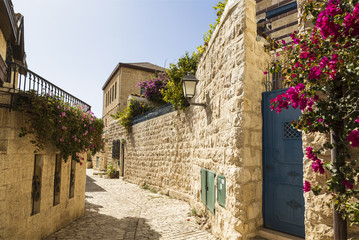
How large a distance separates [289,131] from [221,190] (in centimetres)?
158

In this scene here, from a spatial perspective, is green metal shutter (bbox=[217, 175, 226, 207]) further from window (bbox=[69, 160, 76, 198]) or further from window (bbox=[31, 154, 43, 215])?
window (bbox=[69, 160, 76, 198])

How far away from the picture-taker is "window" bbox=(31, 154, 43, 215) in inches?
185

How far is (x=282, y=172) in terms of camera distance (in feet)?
11.3

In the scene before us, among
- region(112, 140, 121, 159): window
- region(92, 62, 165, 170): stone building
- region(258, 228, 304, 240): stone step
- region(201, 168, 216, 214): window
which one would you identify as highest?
region(92, 62, 165, 170): stone building

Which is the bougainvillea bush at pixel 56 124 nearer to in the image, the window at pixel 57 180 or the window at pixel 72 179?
the window at pixel 57 180

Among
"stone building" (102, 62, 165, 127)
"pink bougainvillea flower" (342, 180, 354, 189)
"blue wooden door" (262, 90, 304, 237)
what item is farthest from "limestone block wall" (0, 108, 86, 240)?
"stone building" (102, 62, 165, 127)

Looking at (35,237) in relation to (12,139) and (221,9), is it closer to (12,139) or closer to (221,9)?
(12,139)

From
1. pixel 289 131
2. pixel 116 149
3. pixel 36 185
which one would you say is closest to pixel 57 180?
pixel 36 185

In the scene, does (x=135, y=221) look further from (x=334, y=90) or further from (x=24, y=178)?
(x=334, y=90)

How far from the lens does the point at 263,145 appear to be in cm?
375

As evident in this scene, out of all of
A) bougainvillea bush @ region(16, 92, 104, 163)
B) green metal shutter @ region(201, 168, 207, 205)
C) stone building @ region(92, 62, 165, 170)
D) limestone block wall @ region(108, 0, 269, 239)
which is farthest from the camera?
stone building @ region(92, 62, 165, 170)

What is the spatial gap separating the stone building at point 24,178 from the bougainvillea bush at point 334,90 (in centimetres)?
422

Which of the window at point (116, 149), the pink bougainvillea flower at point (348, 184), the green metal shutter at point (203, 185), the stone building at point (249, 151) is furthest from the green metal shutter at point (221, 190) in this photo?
the window at point (116, 149)

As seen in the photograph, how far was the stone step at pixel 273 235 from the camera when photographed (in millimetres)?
3125
